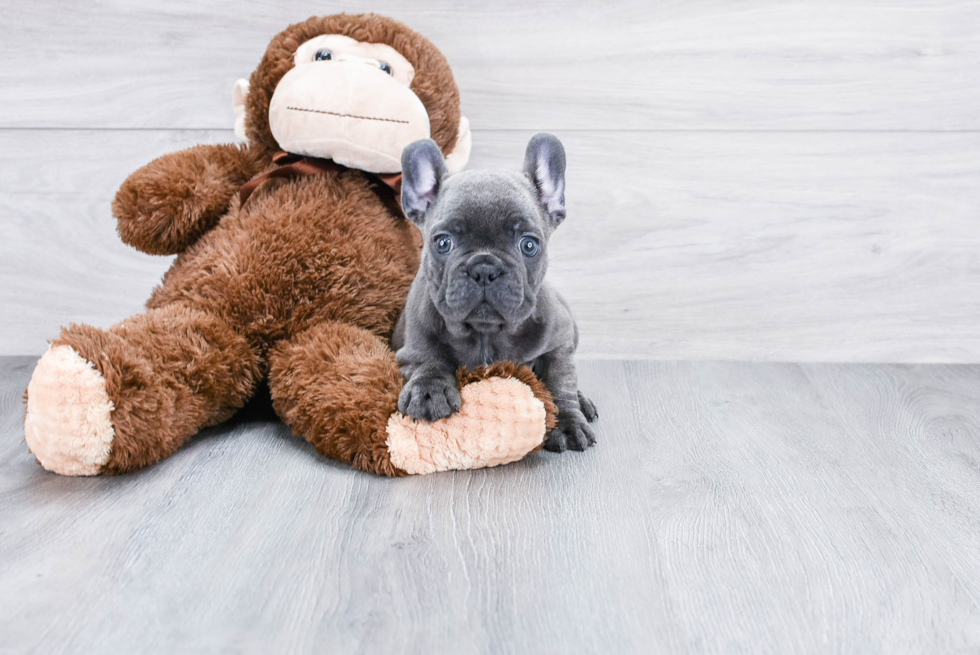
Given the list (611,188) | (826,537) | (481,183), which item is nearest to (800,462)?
(826,537)

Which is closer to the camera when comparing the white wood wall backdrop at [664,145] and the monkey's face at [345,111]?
the monkey's face at [345,111]

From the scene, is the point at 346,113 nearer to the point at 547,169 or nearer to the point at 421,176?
the point at 421,176

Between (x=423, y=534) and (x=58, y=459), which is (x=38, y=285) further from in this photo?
(x=423, y=534)

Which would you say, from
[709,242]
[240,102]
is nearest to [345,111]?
[240,102]

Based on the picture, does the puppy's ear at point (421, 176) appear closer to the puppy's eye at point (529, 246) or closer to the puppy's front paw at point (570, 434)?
the puppy's eye at point (529, 246)

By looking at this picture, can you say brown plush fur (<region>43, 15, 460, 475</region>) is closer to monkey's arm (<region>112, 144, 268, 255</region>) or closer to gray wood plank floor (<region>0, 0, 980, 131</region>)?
monkey's arm (<region>112, 144, 268, 255</region>)

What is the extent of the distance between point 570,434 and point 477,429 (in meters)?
0.21

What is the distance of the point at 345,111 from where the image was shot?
1.39m

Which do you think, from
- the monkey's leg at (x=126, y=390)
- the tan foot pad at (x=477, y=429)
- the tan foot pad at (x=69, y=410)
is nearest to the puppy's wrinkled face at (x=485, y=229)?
the tan foot pad at (x=477, y=429)

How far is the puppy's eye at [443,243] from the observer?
1189mm

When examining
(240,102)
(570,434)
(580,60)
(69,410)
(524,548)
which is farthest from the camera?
(580,60)

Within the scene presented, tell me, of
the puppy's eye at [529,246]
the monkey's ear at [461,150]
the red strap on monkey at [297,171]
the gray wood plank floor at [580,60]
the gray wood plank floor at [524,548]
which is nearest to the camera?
the gray wood plank floor at [524,548]

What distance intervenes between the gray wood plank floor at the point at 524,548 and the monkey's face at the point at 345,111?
0.51 m

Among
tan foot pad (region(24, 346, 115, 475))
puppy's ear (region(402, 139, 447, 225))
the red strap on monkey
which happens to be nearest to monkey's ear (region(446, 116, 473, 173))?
the red strap on monkey
